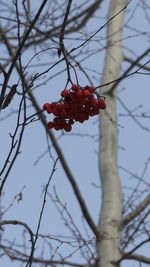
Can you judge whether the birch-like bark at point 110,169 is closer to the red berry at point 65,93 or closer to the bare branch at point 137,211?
the bare branch at point 137,211

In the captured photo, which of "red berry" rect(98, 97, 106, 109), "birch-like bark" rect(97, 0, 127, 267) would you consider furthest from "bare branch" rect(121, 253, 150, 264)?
"red berry" rect(98, 97, 106, 109)

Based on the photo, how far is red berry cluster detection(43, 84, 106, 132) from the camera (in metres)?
1.75

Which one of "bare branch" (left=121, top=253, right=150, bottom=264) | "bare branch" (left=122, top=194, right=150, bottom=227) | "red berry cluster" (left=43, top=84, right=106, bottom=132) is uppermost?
"bare branch" (left=122, top=194, right=150, bottom=227)

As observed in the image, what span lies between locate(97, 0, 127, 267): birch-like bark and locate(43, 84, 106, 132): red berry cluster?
3.70 ft

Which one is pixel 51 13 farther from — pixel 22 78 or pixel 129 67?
pixel 22 78

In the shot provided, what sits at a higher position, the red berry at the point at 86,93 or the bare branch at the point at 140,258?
the bare branch at the point at 140,258

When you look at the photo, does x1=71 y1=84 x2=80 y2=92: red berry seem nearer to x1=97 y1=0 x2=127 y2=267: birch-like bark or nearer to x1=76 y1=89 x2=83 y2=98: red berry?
x1=76 y1=89 x2=83 y2=98: red berry

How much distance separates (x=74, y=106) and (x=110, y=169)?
6.40 feet

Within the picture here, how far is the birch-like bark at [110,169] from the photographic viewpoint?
3258 millimetres

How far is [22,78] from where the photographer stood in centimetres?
174

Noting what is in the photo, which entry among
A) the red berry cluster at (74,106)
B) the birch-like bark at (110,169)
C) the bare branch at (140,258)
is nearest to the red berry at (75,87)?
the red berry cluster at (74,106)

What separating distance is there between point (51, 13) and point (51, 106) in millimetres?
2016

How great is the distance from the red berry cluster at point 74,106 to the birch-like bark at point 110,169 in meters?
1.13

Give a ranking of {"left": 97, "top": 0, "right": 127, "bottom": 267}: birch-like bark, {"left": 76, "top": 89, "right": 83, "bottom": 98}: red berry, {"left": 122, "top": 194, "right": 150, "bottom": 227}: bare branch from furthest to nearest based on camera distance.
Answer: {"left": 122, "top": 194, "right": 150, "bottom": 227}: bare branch, {"left": 97, "top": 0, "right": 127, "bottom": 267}: birch-like bark, {"left": 76, "top": 89, "right": 83, "bottom": 98}: red berry
